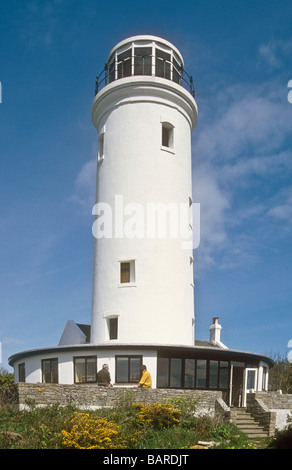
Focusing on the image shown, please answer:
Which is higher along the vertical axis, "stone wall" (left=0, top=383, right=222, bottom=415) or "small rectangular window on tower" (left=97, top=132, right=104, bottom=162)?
"small rectangular window on tower" (left=97, top=132, right=104, bottom=162)

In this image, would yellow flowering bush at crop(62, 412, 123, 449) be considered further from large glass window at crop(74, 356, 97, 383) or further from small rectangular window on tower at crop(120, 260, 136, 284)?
small rectangular window on tower at crop(120, 260, 136, 284)

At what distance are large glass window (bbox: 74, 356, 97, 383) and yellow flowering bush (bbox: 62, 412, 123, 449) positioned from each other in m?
8.43

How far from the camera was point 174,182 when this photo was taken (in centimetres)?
2756

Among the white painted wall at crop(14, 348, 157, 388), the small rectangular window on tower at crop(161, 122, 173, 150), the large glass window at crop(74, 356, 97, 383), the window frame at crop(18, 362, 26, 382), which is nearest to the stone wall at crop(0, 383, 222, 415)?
the white painted wall at crop(14, 348, 157, 388)

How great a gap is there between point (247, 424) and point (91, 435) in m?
8.92

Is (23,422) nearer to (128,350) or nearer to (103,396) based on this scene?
(103,396)

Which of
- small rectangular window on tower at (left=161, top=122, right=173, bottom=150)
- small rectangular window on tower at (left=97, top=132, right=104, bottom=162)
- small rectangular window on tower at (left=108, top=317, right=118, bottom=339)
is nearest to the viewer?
small rectangular window on tower at (left=108, top=317, right=118, bottom=339)

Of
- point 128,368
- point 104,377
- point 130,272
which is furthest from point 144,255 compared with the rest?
point 104,377

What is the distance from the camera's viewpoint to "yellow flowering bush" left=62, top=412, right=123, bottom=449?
1384 centimetres

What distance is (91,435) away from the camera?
14.0 meters

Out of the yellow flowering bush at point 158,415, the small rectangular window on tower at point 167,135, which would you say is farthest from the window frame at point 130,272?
the yellow flowering bush at point 158,415

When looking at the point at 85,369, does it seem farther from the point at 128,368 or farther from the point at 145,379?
the point at 145,379
